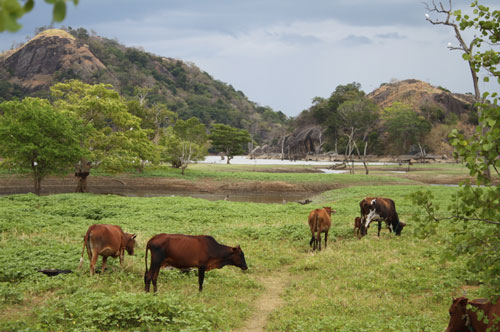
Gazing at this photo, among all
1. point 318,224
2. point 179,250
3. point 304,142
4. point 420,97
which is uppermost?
point 420,97

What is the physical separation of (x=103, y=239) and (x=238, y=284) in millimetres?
3937

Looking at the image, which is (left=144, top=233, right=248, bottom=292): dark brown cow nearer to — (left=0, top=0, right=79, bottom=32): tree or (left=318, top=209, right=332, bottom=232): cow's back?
(left=318, top=209, right=332, bottom=232): cow's back

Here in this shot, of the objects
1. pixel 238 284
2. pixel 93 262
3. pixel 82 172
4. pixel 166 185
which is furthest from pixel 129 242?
pixel 166 185

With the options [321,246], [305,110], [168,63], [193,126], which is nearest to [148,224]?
[321,246]

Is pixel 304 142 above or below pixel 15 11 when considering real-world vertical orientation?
above

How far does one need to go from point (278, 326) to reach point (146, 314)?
8.75 ft

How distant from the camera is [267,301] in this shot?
32.9ft

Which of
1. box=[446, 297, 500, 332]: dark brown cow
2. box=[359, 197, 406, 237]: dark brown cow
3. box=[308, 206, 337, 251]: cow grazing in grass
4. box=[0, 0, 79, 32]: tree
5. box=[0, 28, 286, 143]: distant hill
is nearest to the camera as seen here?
box=[0, 0, 79, 32]: tree

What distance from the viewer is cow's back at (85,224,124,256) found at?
426 inches

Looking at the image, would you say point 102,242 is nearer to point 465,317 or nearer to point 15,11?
point 465,317

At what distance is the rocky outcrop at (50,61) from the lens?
475 ft

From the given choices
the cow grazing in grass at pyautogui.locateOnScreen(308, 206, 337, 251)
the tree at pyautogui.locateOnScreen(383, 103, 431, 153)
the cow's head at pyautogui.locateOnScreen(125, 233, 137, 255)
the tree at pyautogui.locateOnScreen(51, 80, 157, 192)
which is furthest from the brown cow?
the tree at pyautogui.locateOnScreen(383, 103, 431, 153)

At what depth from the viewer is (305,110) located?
129250 millimetres

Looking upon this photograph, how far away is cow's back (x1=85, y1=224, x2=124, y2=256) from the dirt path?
4.37 metres
